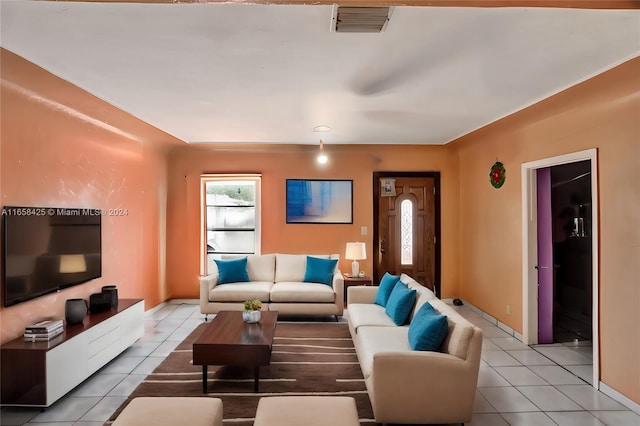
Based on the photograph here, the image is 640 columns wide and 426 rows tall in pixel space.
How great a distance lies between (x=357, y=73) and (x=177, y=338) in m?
3.59

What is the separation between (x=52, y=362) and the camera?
276 centimetres

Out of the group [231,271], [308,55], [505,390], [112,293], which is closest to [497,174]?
[505,390]

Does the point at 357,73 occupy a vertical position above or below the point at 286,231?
above

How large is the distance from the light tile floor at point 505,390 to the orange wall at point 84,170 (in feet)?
2.35

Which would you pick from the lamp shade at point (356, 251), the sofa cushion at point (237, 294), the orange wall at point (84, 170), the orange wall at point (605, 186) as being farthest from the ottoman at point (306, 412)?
the lamp shade at point (356, 251)

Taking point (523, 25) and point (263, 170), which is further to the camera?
point (263, 170)

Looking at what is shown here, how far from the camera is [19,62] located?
258cm

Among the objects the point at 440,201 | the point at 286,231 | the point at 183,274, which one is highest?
the point at 440,201

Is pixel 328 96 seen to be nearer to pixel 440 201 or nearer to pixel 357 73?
pixel 357 73

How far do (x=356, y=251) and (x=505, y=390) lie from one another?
284 cm

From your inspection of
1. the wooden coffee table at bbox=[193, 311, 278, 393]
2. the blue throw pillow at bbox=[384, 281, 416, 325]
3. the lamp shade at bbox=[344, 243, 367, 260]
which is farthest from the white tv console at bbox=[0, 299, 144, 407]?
the lamp shade at bbox=[344, 243, 367, 260]

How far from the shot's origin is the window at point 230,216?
6.17 meters

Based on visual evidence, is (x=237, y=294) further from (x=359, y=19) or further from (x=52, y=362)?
(x=359, y=19)

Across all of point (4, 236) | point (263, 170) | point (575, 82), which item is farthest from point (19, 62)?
point (575, 82)
